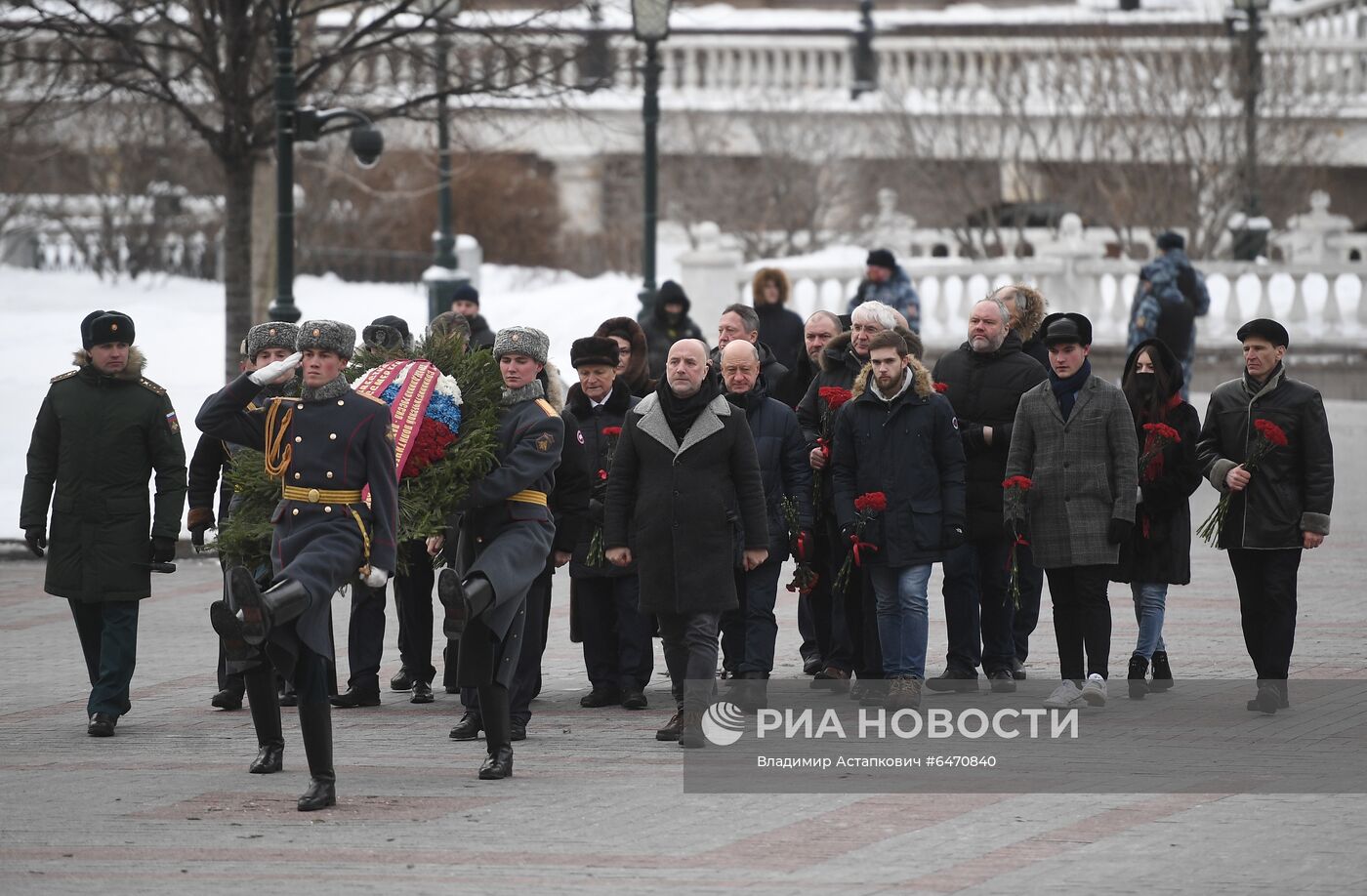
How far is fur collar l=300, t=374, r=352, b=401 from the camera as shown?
A: 29.0ft

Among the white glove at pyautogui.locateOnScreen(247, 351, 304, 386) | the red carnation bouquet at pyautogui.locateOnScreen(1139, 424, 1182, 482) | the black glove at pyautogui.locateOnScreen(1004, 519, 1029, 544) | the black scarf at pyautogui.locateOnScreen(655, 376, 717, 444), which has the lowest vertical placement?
the black glove at pyautogui.locateOnScreen(1004, 519, 1029, 544)

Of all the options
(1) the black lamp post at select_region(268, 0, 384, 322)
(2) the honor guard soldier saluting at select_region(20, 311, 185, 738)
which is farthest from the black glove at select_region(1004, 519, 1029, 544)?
(1) the black lamp post at select_region(268, 0, 384, 322)

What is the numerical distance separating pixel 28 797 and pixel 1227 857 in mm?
4505

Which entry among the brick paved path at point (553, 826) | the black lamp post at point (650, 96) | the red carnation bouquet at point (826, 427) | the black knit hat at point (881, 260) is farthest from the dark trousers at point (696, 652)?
the black lamp post at point (650, 96)

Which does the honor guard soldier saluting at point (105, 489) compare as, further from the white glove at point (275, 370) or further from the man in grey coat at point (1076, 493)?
the man in grey coat at point (1076, 493)

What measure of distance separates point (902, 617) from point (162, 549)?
11.2 ft

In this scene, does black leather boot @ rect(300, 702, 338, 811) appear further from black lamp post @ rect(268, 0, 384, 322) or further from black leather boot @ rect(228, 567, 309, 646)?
black lamp post @ rect(268, 0, 384, 322)

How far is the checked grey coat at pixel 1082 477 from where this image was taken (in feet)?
33.8

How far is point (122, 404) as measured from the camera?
34.3 feet

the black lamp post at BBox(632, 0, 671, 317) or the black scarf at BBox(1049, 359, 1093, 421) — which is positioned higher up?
the black lamp post at BBox(632, 0, 671, 317)

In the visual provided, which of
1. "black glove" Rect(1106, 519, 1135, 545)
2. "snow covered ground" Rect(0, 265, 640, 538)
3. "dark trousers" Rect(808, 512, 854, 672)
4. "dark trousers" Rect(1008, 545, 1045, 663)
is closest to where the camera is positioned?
"black glove" Rect(1106, 519, 1135, 545)

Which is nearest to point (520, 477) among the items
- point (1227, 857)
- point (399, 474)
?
point (399, 474)

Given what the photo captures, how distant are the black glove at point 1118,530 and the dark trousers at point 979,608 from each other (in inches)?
35.3

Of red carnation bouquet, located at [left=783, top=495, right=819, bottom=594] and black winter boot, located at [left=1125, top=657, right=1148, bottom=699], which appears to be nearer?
red carnation bouquet, located at [left=783, top=495, right=819, bottom=594]
